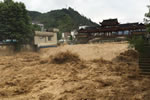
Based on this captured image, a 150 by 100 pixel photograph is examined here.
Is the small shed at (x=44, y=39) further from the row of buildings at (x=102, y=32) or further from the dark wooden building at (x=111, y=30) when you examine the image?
the dark wooden building at (x=111, y=30)

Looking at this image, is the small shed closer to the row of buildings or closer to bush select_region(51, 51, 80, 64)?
the row of buildings

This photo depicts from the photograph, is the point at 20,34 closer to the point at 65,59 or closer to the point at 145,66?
the point at 65,59

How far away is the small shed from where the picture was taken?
88.5 ft

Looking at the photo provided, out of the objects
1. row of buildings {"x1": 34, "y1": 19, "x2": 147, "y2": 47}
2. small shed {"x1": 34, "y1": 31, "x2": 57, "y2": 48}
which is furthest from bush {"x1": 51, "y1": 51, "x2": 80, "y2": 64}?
row of buildings {"x1": 34, "y1": 19, "x2": 147, "y2": 47}

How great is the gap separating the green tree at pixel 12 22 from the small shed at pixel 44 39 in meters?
4.11

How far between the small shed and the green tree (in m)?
4.11

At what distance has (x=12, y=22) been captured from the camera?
21234mm

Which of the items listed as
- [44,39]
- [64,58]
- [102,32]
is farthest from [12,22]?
[102,32]

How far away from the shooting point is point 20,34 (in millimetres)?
21859

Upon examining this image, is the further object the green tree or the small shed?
the small shed

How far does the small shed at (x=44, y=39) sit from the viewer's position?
88.5ft

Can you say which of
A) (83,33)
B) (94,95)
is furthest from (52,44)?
(94,95)

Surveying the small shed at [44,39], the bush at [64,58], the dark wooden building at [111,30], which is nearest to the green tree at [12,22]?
the small shed at [44,39]

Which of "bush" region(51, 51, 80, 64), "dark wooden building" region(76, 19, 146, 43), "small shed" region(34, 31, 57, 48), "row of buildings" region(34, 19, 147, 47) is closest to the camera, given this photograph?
"bush" region(51, 51, 80, 64)
